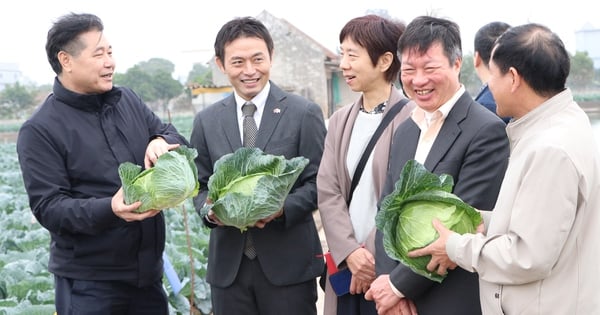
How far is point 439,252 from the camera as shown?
2521 millimetres

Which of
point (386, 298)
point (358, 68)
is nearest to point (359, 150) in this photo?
point (358, 68)

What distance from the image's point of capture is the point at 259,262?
3439mm

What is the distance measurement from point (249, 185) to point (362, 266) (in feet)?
2.26

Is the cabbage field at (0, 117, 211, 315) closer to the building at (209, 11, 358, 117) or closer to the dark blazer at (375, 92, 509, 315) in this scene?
the dark blazer at (375, 92, 509, 315)

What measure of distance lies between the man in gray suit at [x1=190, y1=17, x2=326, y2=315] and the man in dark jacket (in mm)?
319

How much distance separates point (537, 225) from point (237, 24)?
207cm

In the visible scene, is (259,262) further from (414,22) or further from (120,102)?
(414,22)

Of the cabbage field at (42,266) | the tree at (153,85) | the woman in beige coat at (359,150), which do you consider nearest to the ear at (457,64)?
the woman in beige coat at (359,150)

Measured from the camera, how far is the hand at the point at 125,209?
A: 3.00 m

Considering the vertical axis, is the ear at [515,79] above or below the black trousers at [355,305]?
above

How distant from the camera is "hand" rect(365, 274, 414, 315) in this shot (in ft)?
9.32

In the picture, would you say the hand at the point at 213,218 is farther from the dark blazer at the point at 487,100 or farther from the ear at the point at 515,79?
the dark blazer at the point at 487,100

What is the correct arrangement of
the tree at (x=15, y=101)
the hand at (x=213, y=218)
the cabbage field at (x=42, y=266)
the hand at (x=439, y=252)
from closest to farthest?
the hand at (x=439, y=252)
the hand at (x=213, y=218)
the cabbage field at (x=42, y=266)
the tree at (x=15, y=101)

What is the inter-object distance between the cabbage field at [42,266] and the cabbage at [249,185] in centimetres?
152
